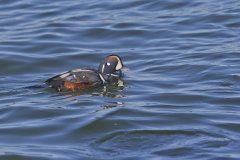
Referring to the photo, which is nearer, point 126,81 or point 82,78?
point 82,78

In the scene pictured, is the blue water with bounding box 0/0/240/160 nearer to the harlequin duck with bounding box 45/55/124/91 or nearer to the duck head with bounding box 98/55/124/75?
the harlequin duck with bounding box 45/55/124/91

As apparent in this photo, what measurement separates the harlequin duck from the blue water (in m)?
0.13

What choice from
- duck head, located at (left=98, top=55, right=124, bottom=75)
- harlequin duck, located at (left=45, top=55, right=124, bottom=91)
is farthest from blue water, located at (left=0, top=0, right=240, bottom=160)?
duck head, located at (left=98, top=55, right=124, bottom=75)

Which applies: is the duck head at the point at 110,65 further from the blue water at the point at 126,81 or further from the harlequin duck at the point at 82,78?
the blue water at the point at 126,81

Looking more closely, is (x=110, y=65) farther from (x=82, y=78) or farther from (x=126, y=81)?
(x=82, y=78)

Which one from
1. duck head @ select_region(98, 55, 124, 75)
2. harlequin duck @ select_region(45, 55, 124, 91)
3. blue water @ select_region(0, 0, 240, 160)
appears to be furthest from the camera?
duck head @ select_region(98, 55, 124, 75)

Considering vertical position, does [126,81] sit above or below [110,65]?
below

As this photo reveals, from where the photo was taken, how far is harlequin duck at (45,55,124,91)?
1440 cm

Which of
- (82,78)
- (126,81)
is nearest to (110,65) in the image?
(126,81)

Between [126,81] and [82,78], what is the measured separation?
1060 millimetres

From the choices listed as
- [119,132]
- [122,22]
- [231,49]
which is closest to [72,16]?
[122,22]

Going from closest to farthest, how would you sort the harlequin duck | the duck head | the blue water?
the blue water < the harlequin duck < the duck head

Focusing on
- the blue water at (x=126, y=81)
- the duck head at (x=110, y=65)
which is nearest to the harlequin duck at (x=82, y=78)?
the duck head at (x=110, y=65)

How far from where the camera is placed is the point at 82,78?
1448 centimetres
